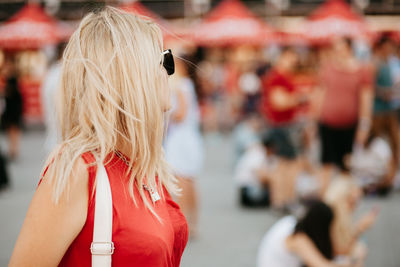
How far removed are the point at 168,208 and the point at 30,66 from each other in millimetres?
18224

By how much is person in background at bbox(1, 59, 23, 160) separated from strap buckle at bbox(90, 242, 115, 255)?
9.92 metres

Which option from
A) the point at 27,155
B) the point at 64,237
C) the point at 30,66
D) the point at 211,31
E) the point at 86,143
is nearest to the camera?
the point at 64,237

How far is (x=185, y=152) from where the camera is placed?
5355 mm

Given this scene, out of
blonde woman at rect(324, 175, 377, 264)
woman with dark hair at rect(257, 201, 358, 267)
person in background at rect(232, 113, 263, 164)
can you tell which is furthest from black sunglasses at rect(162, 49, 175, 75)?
person in background at rect(232, 113, 263, 164)

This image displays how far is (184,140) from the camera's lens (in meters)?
5.34

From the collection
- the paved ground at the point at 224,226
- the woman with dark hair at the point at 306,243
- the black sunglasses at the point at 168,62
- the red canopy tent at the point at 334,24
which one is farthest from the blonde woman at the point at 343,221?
the red canopy tent at the point at 334,24

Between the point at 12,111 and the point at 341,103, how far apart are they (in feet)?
23.6

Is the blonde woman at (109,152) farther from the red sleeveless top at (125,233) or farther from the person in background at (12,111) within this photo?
the person in background at (12,111)

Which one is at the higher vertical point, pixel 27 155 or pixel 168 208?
pixel 168 208

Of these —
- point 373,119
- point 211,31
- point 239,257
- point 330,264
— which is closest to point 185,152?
point 239,257

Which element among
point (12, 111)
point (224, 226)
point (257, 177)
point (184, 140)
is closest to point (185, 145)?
point (184, 140)

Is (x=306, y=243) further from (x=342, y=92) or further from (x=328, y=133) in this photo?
(x=342, y=92)

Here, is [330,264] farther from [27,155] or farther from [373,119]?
[27,155]

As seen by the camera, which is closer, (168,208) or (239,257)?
(168,208)
